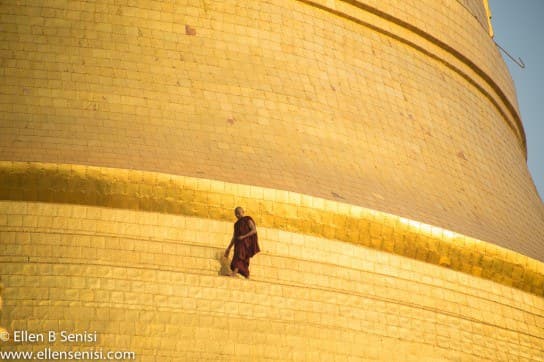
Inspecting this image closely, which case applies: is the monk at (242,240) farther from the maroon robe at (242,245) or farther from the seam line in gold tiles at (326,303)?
the seam line in gold tiles at (326,303)

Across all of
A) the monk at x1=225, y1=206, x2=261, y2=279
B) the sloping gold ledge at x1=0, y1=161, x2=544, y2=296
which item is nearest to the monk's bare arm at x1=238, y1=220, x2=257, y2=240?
the monk at x1=225, y1=206, x2=261, y2=279

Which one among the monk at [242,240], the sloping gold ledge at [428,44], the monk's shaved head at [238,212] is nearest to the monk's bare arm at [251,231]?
the monk at [242,240]

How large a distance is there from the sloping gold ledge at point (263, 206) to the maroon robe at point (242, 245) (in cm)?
51

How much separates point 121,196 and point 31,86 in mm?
1597

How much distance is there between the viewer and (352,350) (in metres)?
12.3

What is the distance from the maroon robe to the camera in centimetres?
1201

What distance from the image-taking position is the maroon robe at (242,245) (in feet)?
39.4

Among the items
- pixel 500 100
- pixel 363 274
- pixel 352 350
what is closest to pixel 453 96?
pixel 500 100

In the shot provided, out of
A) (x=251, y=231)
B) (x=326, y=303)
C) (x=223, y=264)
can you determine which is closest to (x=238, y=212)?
(x=251, y=231)

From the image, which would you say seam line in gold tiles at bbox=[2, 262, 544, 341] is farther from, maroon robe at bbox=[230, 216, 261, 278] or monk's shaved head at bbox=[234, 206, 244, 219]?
monk's shaved head at bbox=[234, 206, 244, 219]

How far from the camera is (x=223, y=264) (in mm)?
12227

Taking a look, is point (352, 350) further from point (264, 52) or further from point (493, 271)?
point (264, 52)

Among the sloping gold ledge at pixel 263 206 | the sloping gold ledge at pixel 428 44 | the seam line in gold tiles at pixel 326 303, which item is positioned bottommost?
the seam line in gold tiles at pixel 326 303

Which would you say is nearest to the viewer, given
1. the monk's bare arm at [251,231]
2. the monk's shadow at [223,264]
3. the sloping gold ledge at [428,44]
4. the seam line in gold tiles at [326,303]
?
the seam line in gold tiles at [326,303]
